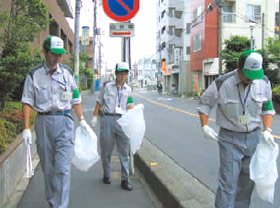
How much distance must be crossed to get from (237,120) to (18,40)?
6.62 meters

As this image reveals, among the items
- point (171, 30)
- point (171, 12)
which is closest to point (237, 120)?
point (171, 12)

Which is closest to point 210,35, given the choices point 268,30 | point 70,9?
point 268,30

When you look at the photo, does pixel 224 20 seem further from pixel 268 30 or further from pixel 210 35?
pixel 268 30

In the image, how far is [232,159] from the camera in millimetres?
3369

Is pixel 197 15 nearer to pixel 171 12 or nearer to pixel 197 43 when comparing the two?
pixel 197 43

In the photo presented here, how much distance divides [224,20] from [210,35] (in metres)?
1.82

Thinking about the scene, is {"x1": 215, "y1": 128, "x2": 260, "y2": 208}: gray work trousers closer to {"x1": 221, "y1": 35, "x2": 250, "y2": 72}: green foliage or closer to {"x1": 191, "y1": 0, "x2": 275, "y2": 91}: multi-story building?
{"x1": 221, "y1": 35, "x2": 250, "y2": 72}: green foliage

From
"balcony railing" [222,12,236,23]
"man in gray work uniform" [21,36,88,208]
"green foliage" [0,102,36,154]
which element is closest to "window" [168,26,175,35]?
"balcony railing" [222,12,236,23]

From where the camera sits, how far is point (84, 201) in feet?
15.3

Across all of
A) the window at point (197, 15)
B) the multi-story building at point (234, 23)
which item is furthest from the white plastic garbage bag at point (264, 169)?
the window at point (197, 15)

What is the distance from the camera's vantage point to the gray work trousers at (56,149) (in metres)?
3.79

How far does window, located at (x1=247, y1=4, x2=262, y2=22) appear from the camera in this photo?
102 feet

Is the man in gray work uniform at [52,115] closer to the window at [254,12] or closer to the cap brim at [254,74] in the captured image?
the cap brim at [254,74]

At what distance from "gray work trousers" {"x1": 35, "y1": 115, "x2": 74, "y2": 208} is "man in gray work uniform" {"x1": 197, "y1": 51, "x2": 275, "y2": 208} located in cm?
160
